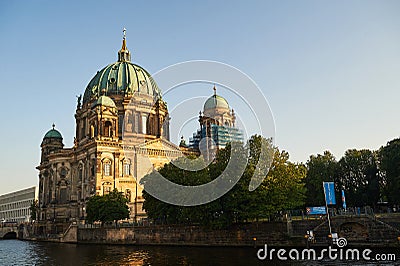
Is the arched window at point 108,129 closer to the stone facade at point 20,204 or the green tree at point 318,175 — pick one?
the green tree at point 318,175

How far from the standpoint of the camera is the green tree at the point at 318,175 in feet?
233

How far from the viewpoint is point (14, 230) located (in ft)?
363

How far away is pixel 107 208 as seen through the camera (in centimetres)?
7019

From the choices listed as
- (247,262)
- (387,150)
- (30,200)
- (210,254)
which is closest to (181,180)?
(210,254)

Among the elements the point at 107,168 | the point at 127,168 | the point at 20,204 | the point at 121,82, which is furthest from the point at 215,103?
the point at 20,204

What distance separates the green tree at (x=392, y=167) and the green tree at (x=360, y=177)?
2972mm

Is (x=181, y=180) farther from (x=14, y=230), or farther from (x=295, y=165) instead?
(x=14, y=230)

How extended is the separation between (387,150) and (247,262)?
136 feet

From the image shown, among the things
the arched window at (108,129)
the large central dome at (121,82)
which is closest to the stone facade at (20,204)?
the large central dome at (121,82)

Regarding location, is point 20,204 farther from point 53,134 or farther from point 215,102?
point 215,102

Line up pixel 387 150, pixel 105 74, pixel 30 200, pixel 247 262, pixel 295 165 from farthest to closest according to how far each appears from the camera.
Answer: pixel 30 200 < pixel 105 74 < pixel 387 150 < pixel 295 165 < pixel 247 262

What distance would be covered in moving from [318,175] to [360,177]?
296 inches

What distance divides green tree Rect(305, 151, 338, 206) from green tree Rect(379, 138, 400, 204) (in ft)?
29.3

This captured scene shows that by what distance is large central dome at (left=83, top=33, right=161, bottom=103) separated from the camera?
101062 millimetres
